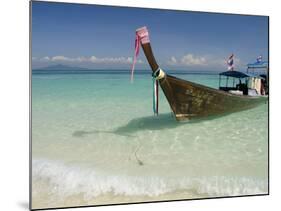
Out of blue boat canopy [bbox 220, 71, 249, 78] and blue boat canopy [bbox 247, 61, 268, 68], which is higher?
blue boat canopy [bbox 247, 61, 268, 68]

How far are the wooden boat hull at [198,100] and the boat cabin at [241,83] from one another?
0.18 ft

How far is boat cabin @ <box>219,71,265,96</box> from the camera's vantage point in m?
4.94

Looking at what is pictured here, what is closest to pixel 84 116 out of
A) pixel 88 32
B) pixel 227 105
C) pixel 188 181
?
pixel 88 32

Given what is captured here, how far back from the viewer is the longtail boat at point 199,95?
466cm

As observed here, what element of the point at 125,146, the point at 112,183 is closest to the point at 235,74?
the point at 125,146

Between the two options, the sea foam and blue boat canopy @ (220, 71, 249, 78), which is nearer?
the sea foam

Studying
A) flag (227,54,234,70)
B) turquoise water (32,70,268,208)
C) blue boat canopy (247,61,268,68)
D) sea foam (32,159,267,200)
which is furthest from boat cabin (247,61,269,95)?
sea foam (32,159,267,200)

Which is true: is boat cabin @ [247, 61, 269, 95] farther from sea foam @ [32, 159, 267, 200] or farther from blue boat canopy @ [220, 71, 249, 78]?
sea foam @ [32, 159, 267, 200]

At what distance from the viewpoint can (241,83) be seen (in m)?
5.05

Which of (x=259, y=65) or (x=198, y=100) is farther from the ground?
(x=259, y=65)

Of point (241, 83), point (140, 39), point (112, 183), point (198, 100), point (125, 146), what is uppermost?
point (140, 39)

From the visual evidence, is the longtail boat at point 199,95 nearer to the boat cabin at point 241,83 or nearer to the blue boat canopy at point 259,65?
the boat cabin at point 241,83

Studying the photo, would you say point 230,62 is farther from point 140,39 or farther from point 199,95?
point 140,39

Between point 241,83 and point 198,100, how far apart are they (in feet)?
1.90
